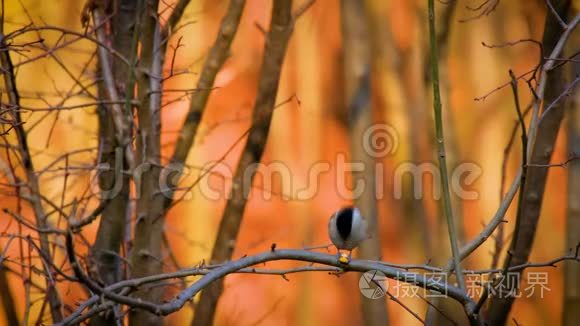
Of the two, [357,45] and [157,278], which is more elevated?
[357,45]

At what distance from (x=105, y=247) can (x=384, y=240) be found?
1.26m

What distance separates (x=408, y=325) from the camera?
11.7 feet

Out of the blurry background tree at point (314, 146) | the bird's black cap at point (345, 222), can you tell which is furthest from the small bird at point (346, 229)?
the blurry background tree at point (314, 146)

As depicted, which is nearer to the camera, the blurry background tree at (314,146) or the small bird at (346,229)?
the small bird at (346,229)

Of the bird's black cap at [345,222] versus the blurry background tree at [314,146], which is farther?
the blurry background tree at [314,146]

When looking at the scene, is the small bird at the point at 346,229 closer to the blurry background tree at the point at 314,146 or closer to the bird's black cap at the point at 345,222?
the bird's black cap at the point at 345,222

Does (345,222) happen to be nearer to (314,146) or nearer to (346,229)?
(346,229)

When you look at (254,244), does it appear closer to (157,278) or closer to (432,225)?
(432,225)

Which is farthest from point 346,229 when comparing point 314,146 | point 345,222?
point 314,146

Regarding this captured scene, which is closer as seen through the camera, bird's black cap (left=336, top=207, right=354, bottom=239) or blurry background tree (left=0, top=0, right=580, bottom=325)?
bird's black cap (left=336, top=207, right=354, bottom=239)

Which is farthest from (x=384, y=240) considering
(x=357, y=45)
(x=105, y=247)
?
(x=105, y=247)

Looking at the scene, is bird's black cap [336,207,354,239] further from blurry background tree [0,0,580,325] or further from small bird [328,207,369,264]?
blurry background tree [0,0,580,325]

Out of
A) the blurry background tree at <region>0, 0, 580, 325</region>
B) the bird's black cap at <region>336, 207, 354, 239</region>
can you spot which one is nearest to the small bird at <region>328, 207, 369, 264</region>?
the bird's black cap at <region>336, 207, 354, 239</region>

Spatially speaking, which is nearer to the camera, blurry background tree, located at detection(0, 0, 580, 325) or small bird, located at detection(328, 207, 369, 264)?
small bird, located at detection(328, 207, 369, 264)
